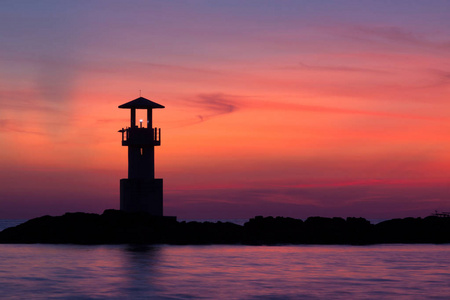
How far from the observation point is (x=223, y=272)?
34.4 m

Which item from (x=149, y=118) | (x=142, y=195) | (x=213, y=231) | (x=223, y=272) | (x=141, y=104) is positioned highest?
(x=141, y=104)

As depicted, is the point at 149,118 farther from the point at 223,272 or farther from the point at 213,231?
the point at 223,272

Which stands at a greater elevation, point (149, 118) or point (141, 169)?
point (149, 118)

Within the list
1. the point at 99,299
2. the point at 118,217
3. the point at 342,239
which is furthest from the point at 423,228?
the point at 99,299

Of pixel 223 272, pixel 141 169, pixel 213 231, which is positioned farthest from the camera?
pixel 213 231

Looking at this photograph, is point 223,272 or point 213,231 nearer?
point 223,272

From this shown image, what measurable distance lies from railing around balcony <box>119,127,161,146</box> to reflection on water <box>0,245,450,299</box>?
659 cm

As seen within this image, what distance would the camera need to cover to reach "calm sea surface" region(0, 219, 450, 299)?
2840 cm

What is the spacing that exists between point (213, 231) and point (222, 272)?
1542 centimetres

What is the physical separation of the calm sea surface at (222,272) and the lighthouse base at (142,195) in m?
2.57

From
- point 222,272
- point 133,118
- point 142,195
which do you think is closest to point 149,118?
point 133,118

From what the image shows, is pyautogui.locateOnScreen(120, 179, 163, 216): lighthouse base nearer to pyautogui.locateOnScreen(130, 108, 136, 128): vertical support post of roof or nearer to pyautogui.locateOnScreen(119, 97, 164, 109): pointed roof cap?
pyautogui.locateOnScreen(130, 108, 136, 128): vertical support post of roof

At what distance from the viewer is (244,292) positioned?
2817cm

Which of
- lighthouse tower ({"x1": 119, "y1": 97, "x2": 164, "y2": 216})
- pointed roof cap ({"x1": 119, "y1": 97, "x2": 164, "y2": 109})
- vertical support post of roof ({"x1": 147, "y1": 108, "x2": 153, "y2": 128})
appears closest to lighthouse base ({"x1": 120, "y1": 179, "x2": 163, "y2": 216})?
lighthouse tower ({"x1": 119, "y1": 97, "x2": 164, "y2": 216})
